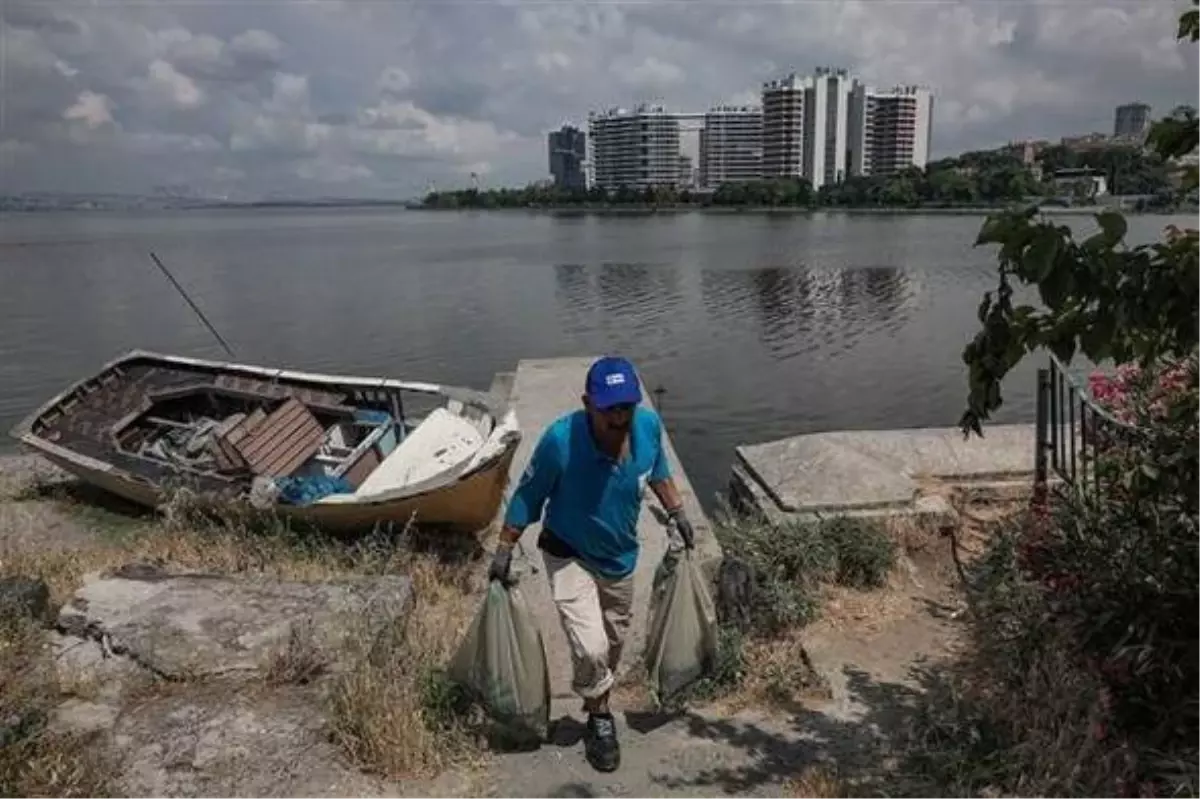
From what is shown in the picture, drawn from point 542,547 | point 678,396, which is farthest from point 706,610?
point 678,396

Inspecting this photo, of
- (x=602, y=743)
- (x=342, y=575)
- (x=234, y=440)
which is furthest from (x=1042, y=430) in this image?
(x=234, y=440)

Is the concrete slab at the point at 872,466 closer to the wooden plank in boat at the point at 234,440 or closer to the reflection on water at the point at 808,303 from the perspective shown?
the wooden plank in boat at the point at 234,440

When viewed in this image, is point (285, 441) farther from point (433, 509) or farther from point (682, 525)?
point (682, 525)

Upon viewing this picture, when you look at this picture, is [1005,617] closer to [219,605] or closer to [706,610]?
[706,610]

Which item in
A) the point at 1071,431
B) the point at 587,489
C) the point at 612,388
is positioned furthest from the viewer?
the point at 1071,431

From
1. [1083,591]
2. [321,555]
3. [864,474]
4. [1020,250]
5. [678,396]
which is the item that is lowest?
[678,396]

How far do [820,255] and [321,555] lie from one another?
148 ft

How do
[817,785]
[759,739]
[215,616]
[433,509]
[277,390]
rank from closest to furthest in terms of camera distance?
[817,785] → [759,739] → [215,616] → [433,509] → [277,390]

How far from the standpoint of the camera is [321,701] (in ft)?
13.7

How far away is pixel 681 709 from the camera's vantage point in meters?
4.43

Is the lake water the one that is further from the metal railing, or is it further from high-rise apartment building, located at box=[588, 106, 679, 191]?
high-rise apartment building, located at box=[588, 106, 679, 191]

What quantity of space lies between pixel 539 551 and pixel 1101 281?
14.7ft

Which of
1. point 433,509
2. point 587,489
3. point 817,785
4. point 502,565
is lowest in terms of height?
point 433,509

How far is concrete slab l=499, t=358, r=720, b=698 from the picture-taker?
596 cm
